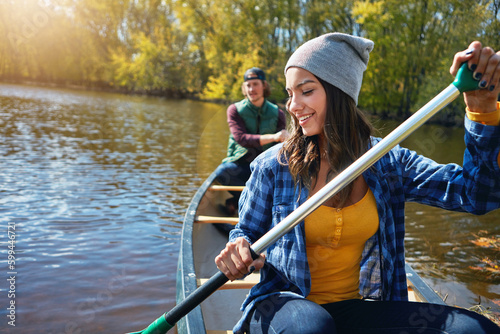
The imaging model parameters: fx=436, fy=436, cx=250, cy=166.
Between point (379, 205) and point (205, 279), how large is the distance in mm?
1909

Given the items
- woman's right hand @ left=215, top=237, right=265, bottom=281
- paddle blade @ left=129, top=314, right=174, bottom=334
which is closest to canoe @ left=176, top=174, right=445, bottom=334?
paddle blade @ left=129, top=314, right=174, bottom=334

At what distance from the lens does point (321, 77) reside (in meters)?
1.67

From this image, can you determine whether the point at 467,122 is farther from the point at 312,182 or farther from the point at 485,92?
the point at 312,182

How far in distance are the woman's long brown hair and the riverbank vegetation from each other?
45.1ft

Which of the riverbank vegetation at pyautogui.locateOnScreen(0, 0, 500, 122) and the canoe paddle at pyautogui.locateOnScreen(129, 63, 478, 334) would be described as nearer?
the canoe paddle at pyautogui.locateOnScreen(129, 63, 478, 334)

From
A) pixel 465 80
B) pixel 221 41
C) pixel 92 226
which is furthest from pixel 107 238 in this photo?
pixel 221 41

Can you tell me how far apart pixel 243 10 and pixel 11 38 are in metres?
19.9

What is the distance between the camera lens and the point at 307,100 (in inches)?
67.6

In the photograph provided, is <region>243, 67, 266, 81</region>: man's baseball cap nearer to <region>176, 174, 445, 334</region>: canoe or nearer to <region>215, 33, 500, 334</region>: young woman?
<region>176, 174, 445, 334</region>: canoe

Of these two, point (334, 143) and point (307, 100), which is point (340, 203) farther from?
point (307, 100)

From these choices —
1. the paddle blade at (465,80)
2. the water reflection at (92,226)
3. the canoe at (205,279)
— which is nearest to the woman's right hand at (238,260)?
the canoe at (205,279)

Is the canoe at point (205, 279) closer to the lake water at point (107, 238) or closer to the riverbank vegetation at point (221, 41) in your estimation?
the lake water at point (107, 238)

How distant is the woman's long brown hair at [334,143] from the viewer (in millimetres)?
1724

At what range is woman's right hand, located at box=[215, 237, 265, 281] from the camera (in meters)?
1.55
